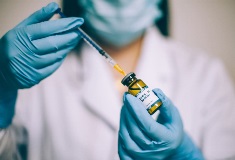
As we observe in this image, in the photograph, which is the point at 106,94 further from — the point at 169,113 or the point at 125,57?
the point at 169,113

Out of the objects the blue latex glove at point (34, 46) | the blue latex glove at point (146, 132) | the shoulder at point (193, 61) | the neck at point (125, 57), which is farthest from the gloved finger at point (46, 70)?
the shoulder at point (193, 61)

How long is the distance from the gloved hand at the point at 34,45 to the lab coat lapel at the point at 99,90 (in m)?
0.31

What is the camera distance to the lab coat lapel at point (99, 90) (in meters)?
0.92

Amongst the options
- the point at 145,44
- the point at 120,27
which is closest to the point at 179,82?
the point at 145,44

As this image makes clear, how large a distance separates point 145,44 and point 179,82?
224 mm

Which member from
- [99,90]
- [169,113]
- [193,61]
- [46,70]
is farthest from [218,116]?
[46,70]

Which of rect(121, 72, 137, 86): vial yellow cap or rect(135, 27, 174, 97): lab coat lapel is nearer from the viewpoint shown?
rect(121, 72, 137, 86): vial yellow cap

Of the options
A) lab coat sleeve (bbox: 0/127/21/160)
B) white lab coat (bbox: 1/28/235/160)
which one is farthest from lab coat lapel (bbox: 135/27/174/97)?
lab coat sleeve (bbox: 0/127/21/160)

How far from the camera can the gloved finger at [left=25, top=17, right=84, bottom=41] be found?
0.65 metres

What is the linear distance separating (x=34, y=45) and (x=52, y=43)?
0.16ft

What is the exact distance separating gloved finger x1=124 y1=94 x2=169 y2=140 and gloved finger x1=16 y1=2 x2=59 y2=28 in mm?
308

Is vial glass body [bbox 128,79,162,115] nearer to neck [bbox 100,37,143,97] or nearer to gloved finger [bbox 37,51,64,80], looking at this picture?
gloved finger [bbox 37,51,64,80]

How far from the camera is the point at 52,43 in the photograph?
657 mm

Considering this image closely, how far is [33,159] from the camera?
89cm
